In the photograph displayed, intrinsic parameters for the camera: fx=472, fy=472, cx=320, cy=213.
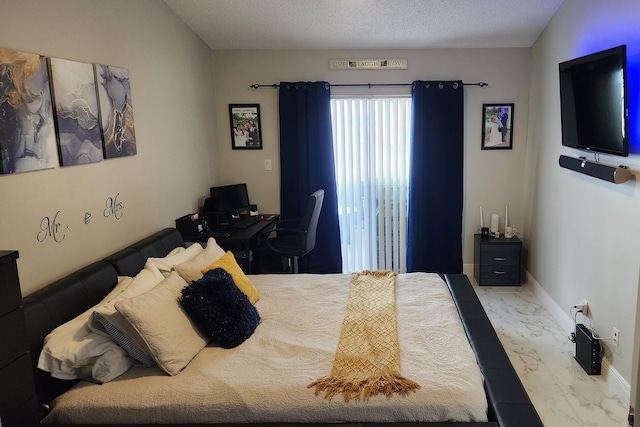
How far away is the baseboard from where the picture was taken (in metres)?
2.73

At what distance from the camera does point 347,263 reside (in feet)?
16.7

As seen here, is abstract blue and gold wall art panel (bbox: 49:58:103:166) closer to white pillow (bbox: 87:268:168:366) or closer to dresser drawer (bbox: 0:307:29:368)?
white pillow (bbox: 87:268:168:366)

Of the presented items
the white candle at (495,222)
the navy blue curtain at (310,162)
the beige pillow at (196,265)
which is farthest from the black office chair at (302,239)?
the white candle at (495,222)

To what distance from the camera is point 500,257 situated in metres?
4.55

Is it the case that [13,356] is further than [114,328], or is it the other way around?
[114,328]

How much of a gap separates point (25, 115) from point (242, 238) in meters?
1.88

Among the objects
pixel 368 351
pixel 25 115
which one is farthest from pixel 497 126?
pixel 25 115

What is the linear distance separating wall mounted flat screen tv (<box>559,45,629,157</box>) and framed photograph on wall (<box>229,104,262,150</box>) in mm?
2782

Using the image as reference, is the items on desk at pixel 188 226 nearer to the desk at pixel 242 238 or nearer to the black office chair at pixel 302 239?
the desk at pixel 242 238

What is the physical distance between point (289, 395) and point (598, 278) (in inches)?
89.8

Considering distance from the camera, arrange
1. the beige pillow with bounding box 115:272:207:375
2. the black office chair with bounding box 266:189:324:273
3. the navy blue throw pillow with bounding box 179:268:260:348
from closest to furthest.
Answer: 1. the beige pillow with bounding box 115:272:207:375
2. the navy blue throw pillow with bounding box 179:268:260:348
3. the black office chair with bounding box 266:189:324:273

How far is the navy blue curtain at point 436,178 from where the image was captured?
4.64 meters

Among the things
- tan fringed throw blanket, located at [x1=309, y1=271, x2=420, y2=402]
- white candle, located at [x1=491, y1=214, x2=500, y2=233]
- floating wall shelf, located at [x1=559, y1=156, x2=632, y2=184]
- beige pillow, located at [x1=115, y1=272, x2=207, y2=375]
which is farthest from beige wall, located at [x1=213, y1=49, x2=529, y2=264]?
beige pillow, located at [x1=115, y1=272, x2=207, y2=375]

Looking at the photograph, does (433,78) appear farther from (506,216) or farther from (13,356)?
(13,356)
